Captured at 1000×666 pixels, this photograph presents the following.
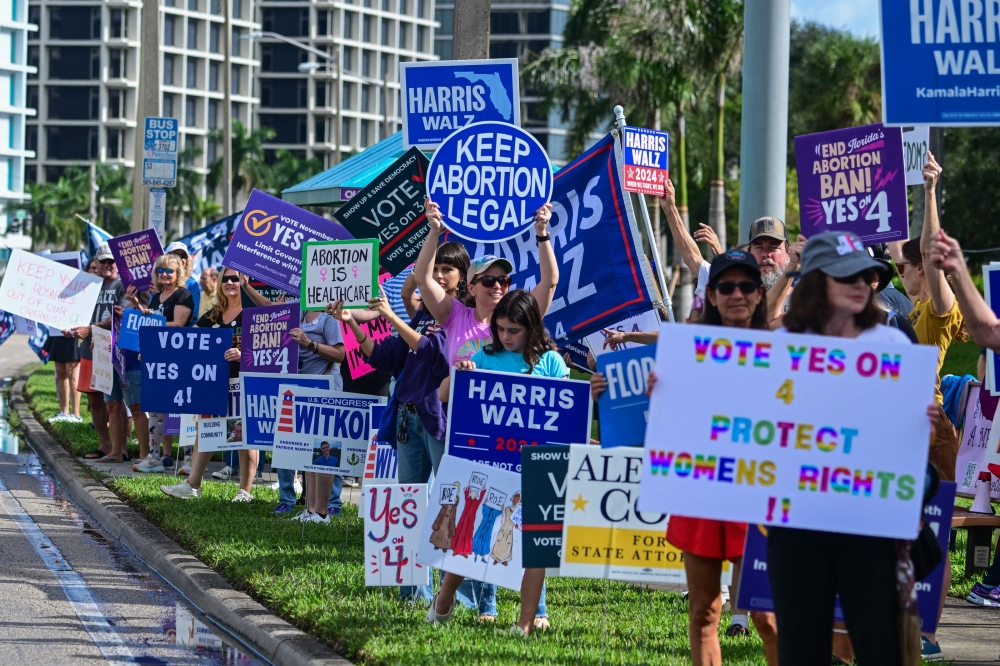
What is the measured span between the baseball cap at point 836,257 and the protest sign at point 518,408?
7.87 ft

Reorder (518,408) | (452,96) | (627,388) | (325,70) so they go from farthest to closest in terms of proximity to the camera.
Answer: (325,70)
(452,96)
(518,408)
(627,388)

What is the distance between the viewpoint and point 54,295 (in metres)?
14.8

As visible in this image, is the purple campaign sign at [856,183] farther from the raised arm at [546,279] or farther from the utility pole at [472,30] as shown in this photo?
the utility pole at [472,30]

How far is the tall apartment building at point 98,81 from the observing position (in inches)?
4948

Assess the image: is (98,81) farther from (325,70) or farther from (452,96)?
(452,96)

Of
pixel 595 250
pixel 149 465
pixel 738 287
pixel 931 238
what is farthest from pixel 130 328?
pixel 931 238

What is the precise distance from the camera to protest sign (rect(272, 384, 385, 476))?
9.31 m

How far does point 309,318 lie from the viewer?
1054 centimetres

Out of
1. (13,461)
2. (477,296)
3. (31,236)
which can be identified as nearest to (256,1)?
(31,236)

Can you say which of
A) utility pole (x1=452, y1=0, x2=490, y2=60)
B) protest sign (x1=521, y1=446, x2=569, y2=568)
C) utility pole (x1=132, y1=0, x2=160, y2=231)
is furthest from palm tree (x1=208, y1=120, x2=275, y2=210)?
protest sign (x1=521, y1=446, x2=569, y2=568)

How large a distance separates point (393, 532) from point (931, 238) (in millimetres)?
3091

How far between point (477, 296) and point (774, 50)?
9.72 ft

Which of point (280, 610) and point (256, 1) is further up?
point (256, 1)

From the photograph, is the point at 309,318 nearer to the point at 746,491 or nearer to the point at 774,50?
the point at 774,50
